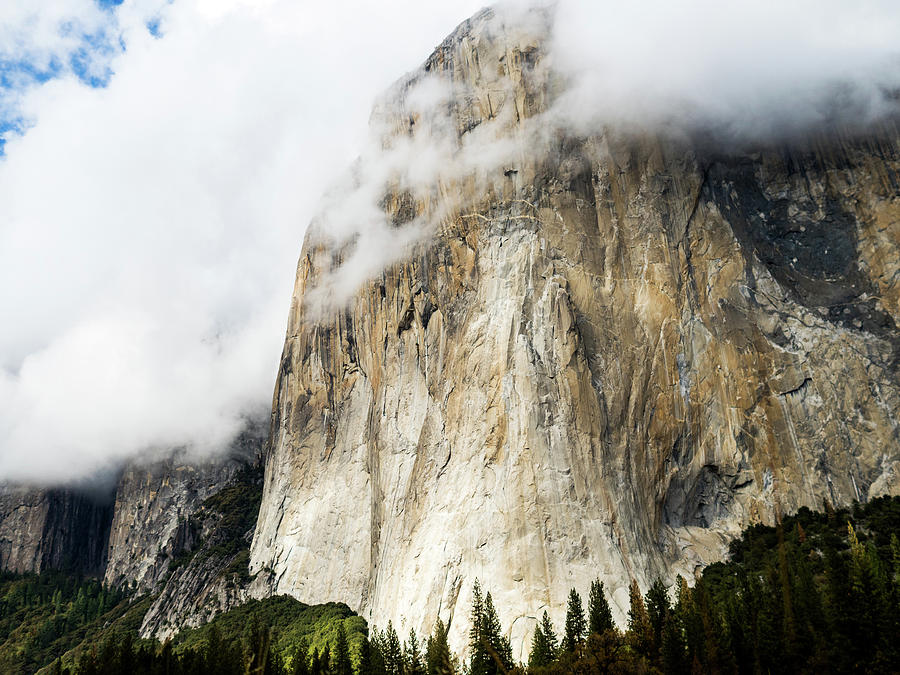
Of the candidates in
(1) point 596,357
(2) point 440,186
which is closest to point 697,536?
(1) point 596,357

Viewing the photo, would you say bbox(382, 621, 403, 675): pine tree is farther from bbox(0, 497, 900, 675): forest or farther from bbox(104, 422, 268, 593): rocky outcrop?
bbox(104, 422, 268, 593): rocky outcrop

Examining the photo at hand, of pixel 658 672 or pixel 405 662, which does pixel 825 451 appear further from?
pixel 405 662

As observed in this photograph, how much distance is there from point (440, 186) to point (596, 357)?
20.3 m

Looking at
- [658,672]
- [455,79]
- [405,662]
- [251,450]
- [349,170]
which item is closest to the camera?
[658,672]

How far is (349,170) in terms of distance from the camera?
76000 millimetres

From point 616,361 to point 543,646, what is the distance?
2032cm

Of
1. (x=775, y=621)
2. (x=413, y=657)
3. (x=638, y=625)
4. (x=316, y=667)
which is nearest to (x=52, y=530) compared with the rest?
(x=316, y=667)

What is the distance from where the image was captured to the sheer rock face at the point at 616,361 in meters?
46.7

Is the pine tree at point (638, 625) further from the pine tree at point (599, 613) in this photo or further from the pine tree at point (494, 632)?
the pine tree at point (494, 632)

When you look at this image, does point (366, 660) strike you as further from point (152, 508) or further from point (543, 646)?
point (152, 508)

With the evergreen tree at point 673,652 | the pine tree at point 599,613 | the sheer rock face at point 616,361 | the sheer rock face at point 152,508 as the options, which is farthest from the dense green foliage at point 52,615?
the evergreen tree at point 673,652

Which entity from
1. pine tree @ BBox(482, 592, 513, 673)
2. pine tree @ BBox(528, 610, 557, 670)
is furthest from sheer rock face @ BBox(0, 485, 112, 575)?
pine tree @ BBox(528, 610, 557, 670)

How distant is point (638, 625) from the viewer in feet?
127

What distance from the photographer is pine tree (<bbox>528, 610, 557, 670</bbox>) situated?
38.6m
